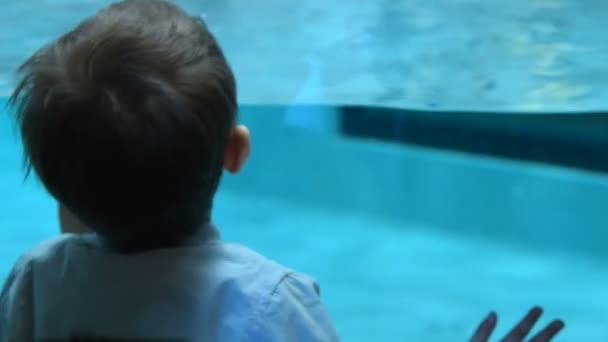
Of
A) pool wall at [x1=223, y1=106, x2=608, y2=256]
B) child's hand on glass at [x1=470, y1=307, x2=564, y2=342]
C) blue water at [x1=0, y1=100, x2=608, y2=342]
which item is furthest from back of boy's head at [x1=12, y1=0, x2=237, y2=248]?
pool wall at [x1=223, y1=106, x2=608, y2=256]

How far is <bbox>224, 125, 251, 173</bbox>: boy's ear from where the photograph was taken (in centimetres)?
58

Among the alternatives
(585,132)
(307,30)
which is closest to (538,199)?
(585,132)

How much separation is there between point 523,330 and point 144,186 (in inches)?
14.6

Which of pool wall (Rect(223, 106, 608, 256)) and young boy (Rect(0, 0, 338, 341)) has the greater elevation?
young boy (Rect(0, 0, 338, 341))

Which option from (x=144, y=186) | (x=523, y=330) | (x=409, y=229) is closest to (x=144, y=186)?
(x=144, y=186)

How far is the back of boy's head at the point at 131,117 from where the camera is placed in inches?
19.5

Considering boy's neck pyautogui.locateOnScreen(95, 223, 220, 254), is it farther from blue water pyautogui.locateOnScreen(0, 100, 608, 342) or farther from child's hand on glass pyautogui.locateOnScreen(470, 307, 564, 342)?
blue water pyautogui.locateOnScreen(0, 100, 608, 342)

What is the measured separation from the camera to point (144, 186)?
1.72ft

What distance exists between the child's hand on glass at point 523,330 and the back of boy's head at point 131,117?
0.30 metres

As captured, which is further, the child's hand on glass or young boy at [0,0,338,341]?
the child's hand on glass

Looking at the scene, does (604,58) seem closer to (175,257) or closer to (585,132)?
(585,132)

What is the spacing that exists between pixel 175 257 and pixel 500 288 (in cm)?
142

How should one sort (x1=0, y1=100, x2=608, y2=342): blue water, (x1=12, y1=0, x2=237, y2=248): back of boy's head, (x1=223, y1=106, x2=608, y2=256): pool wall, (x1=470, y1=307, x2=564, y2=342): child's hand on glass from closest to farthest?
(x1=12, y1=0, x2=237, y2=248): back of boy's head
(x1=470, y1=307, x2=564, y2=342): child's hand on glass
(x1=0, y1=100, x2=608, y2=342): blue water
(x1=223, y1=106, x2=608, y2=256): pool wall

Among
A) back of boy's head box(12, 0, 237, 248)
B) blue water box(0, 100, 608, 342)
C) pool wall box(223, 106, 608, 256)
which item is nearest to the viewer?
back of boy's head box(12, 0, 237, 248)
